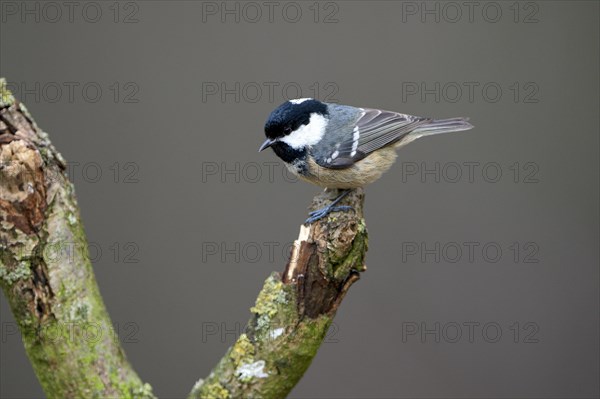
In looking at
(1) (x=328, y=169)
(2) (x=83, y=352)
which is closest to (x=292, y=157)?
(1) (x=328, y=169)

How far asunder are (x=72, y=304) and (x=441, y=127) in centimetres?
123

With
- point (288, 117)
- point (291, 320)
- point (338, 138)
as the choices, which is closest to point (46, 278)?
point (291, 320)

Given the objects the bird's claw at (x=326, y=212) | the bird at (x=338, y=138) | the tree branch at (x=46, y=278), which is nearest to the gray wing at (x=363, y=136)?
the bird at (x=338, y=138)

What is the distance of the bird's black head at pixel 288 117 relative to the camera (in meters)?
1.60

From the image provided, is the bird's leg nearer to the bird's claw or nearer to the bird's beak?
the bird's claw

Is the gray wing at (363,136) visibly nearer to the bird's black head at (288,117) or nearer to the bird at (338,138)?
the bird at (338,138)

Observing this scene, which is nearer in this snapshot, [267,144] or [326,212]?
[326,212]

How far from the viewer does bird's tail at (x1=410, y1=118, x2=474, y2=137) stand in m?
1.88

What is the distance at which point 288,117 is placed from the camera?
63.0 inches

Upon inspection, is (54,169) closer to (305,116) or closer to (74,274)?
(74,274)

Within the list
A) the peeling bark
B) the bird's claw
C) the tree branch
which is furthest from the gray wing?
the tree branch

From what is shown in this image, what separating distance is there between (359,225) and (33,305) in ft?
2.27

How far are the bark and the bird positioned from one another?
15.8 inches

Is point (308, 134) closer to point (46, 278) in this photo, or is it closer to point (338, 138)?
point (338, 138)
